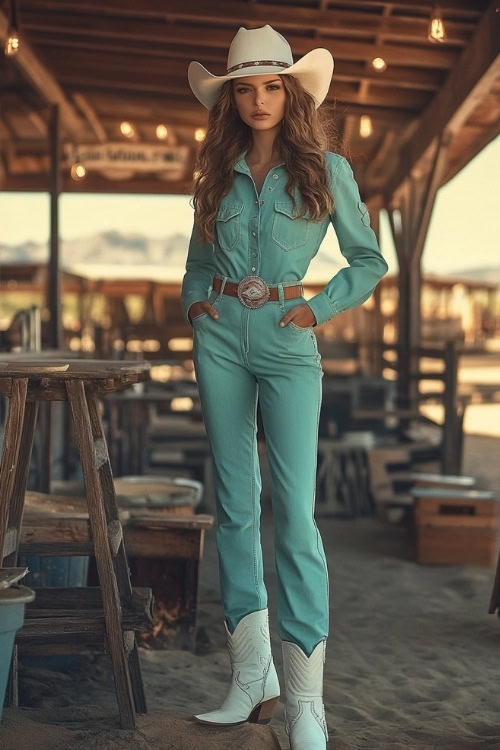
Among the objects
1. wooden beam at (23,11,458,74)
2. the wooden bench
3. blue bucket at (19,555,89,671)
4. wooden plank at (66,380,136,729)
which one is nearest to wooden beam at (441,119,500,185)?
wooden beam at (23,11,458,74)

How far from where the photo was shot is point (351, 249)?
10.1ft

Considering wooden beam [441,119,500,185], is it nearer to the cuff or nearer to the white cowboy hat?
the white cowboy hat

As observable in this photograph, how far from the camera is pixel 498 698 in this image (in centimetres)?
392

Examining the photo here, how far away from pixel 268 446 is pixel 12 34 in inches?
165

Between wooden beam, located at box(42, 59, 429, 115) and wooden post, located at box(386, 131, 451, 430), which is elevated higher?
wooden beam, located at box(42, 59, 429, 115)

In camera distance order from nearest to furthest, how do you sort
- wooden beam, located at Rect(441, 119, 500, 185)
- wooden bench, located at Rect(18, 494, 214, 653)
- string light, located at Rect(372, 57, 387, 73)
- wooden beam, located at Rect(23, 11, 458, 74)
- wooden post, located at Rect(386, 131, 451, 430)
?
wooden bench, located at Rect(18, 494, 214, 653)
string light, located at Rect(372, 57, 387, 73)
wooden beam, located at Rect(23, 11, 458, 74)
wooden beam, located at Rect(441, 119, 500, 185)
wooden post, located at Rect(386, 131, 451, 430)

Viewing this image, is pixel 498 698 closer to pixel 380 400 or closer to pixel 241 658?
pixel 241 658

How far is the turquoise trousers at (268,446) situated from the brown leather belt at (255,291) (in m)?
0.02

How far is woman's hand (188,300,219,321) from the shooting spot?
2.98 metres

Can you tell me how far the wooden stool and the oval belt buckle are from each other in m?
0.41

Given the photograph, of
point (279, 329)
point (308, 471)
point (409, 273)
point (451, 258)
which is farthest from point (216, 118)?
point (451, 258)

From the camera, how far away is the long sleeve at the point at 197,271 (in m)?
3.15

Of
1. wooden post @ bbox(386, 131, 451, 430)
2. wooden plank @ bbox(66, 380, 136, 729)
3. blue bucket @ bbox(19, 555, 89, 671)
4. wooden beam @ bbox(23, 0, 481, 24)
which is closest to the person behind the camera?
wooden plank @ bbox(66, 380, 136, 729)

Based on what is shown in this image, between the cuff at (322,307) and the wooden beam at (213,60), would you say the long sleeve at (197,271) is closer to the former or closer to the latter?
the cuff at (322,307)
